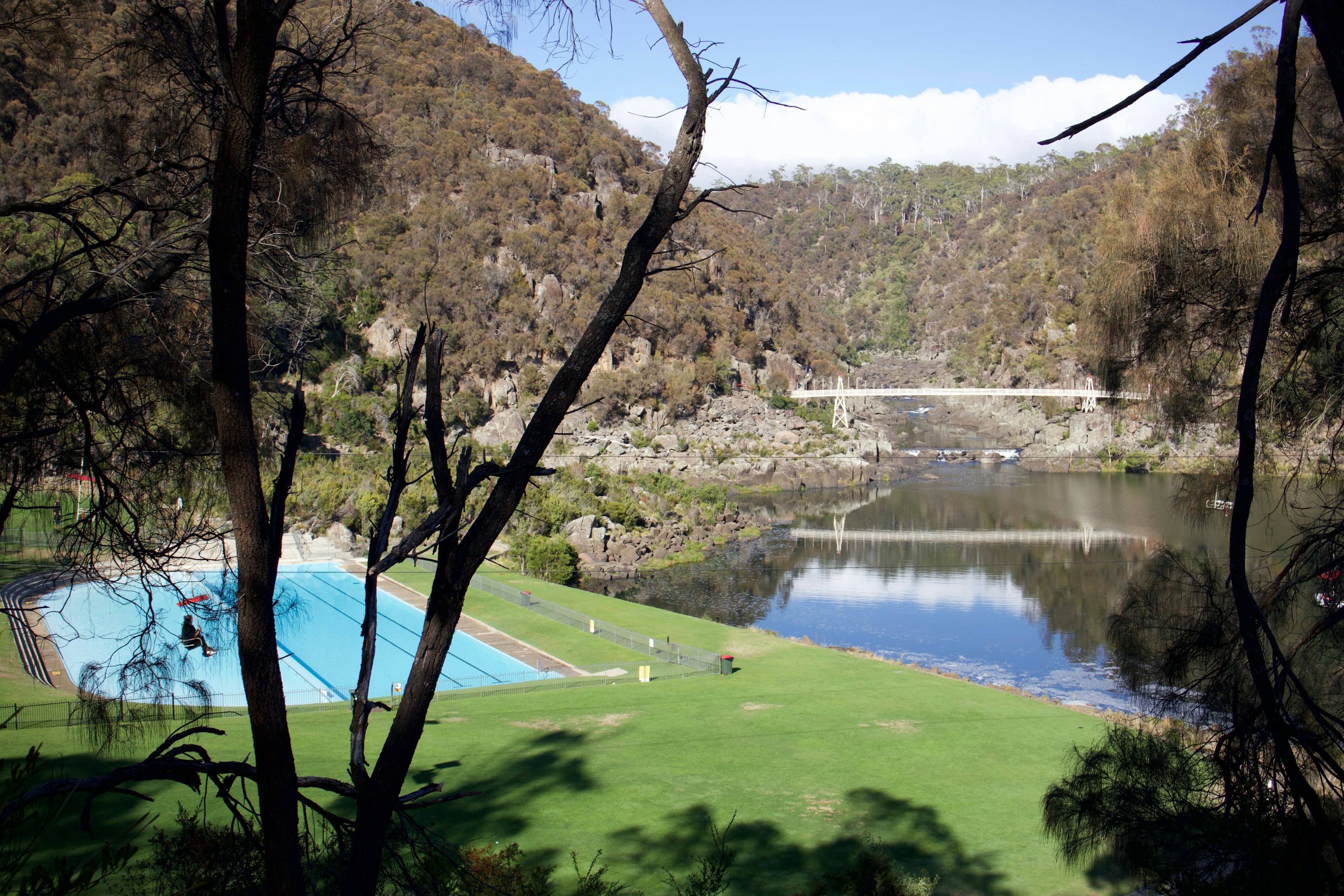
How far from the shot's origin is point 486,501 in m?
2.13

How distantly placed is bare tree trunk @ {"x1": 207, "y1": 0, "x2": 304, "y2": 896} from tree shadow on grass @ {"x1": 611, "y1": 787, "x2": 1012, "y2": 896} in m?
3.89

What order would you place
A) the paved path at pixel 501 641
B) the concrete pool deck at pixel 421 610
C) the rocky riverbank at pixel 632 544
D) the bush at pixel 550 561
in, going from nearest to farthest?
1. the concrete pool deck at pixel 421 610
2. the paved path at pixel 501 641
3. the bush at pixel 550 561
4. the rocky riverbank at pixel 632 544

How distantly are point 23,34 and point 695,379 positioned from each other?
4079 centimetres

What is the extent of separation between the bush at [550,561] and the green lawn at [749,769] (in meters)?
8.10

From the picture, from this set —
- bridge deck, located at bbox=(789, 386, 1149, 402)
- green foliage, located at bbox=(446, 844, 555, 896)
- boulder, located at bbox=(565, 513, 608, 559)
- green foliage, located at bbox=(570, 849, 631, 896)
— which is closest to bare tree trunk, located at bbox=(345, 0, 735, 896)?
green foliage, located at bbox=(446, 844, 555, 896)

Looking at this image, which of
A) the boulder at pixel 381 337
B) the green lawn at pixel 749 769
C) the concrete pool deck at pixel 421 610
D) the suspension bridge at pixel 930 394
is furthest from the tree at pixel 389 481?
the suspension bridge at pixel 930 394

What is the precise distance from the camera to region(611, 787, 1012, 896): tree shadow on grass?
5.69 m

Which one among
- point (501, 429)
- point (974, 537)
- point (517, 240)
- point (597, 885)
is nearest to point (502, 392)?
point (501, 429)

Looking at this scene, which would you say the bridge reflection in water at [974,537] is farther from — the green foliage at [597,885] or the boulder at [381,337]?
the boulder at [381,337]

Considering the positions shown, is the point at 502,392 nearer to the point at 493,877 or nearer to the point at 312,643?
the point at 312,643

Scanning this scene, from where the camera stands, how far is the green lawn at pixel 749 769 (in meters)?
6.03

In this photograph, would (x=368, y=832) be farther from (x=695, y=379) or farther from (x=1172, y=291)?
(x=695, y=379)

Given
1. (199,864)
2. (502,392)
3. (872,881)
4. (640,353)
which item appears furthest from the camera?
(640,353)

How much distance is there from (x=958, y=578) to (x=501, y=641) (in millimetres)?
11588
